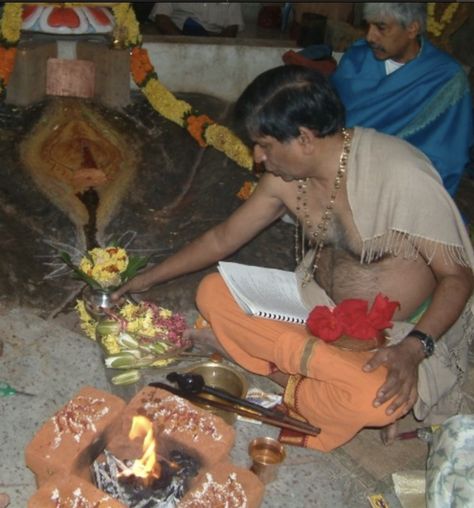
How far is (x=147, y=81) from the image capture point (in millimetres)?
7387

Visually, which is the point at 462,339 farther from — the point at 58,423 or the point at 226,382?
→ the point at 58,423

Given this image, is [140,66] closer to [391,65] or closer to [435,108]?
[391,65]

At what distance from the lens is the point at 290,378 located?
3416mm

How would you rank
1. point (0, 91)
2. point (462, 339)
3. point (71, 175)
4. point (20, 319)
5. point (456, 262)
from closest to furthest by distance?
1. point (456, 262)
2. point (462, 339)
3. point (20, 319)
4. point (71, 175)
5. point (0, 91)

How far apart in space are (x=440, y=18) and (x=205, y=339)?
4664 mm

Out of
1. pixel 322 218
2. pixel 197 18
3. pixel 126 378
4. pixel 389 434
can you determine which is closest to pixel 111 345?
pixel 126 378

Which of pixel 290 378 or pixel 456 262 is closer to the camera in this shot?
pixel 456 262

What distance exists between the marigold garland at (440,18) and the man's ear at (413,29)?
274 centimetres

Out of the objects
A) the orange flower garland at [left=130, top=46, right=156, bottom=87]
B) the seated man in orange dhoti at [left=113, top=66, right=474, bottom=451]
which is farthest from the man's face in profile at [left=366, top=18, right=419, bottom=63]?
the orange flower garland at [left=130, top=46, right=156, bottom=87]

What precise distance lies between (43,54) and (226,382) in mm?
4724

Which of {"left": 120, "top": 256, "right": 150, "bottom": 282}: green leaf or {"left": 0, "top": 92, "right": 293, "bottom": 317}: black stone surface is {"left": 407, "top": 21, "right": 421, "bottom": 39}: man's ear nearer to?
{"left": 0, "top": 92, "right": 293, "bottom": 317}: black stone surface

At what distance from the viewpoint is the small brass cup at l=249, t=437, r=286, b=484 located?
10.0 feet

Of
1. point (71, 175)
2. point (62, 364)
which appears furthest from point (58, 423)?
point (71, 175)

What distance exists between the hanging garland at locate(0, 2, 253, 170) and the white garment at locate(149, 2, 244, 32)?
7.41ft
